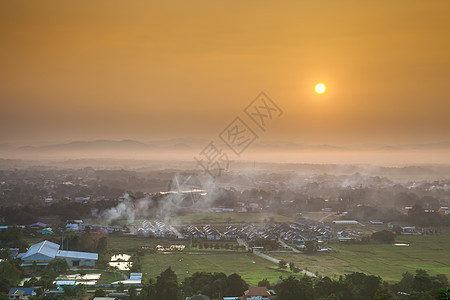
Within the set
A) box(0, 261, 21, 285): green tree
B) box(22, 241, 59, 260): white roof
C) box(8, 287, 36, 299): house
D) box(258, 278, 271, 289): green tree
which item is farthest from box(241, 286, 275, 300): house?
box(22, 241, 59, 260): white roof

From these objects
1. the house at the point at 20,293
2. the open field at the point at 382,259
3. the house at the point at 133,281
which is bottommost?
the house at the point at 20,293

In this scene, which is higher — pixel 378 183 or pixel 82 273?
pixel 378 183

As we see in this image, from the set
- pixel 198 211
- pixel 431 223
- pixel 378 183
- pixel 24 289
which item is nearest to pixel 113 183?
pixel 198 211

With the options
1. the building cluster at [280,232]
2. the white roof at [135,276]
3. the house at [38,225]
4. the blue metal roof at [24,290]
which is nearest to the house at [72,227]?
the house at [38,225]

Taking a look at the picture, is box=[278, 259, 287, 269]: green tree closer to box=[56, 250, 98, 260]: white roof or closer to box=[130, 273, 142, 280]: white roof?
box=[130, 273, 142, 280]: white roof

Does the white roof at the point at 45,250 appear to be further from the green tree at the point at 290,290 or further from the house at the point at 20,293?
the green tree at the point at 290,290

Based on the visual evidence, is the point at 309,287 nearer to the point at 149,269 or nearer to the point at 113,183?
the point at 149,269
